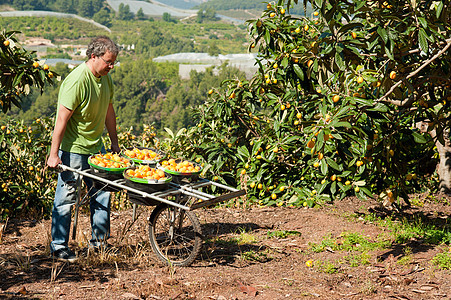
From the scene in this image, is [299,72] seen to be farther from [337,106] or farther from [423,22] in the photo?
[423,22]

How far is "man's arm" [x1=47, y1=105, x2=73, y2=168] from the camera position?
3153 mm

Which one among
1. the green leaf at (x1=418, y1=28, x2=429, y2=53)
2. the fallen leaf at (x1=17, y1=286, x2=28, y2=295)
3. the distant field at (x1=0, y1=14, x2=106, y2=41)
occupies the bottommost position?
the fallen leaf at (x1=17, y1=286, x2=28, y2=295)

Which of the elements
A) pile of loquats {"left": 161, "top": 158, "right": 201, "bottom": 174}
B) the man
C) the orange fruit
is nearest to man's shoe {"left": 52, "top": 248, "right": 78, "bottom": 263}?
the man

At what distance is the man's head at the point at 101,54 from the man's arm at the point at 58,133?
0.36m

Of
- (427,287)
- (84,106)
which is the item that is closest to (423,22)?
(427,287)

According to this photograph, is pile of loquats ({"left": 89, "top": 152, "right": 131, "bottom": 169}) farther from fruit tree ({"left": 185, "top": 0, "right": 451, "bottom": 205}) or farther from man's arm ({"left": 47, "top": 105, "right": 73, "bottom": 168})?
fruit tree ({"left": 185, "top": 0, "right": 451, "bottom": 205})

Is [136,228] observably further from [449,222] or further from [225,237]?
[449,222]

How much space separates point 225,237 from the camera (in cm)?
403

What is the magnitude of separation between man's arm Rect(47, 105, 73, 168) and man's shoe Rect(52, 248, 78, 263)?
63 centimetres

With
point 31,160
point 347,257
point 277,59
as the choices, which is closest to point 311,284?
point 347,257

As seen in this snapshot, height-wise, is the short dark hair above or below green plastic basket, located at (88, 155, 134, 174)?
above

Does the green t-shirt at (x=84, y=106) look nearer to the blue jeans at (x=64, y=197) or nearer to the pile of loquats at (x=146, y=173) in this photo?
the blue jeans at (x=64, y=197)

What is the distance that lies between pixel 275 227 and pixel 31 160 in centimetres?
282

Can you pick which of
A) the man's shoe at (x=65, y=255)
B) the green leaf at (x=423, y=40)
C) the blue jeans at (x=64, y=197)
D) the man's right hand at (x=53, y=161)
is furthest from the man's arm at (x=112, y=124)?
the green leaf at (x=423, y=40)
